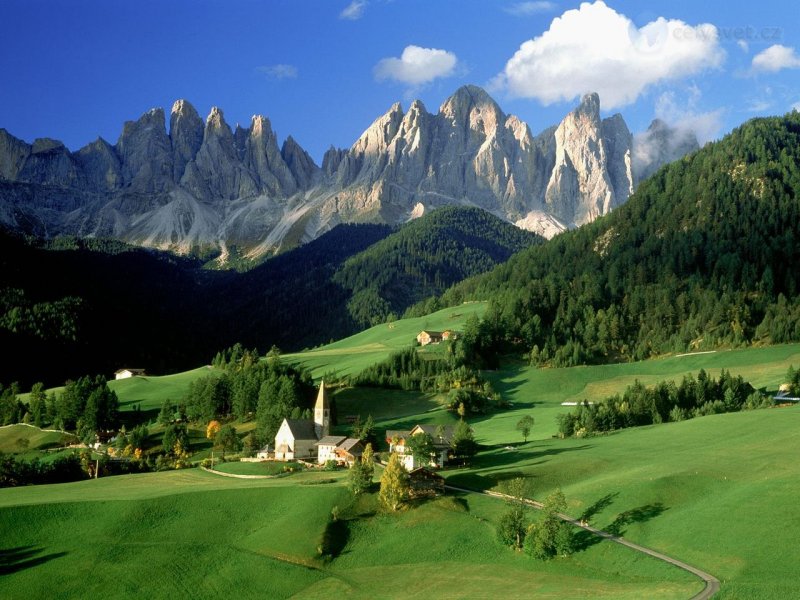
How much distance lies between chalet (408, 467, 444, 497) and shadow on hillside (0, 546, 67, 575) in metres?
30.0

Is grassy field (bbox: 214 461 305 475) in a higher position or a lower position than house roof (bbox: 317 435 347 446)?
lower

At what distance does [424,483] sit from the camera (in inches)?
3095

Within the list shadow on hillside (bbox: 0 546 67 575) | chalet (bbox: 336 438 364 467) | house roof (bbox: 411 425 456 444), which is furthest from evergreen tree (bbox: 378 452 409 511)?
shadow on hillside (bbox: 0 546 67 575)

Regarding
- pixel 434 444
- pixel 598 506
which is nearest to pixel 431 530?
pixel 598 506

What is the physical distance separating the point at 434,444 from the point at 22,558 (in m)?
43.2

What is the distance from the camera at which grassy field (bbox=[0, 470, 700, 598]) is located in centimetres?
5912

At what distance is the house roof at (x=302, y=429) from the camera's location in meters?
109

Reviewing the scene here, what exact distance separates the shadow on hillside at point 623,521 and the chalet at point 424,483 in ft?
53.6

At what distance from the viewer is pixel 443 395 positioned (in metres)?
144

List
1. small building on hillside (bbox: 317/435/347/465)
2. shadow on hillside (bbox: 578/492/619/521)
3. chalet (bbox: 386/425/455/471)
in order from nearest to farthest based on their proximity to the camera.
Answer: shadow on hillside (bbox: 578/492/619/521)
chalet (bbox: 386/425/455/471)
small building on hillside (bbox: 317/435/347/465)

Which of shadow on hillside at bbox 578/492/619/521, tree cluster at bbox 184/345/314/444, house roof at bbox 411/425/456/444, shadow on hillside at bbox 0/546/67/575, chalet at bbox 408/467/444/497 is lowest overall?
shadow on hillside at bbox 578/492/619/521

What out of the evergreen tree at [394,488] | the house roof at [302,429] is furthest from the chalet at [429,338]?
the evergreen tree at [394,488]

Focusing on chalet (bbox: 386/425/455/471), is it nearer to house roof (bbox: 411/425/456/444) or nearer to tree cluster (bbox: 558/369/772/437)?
house roof (bbox: 411/425/456/444)

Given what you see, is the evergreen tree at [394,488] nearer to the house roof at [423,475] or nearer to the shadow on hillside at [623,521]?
the house roof at [423,475]
